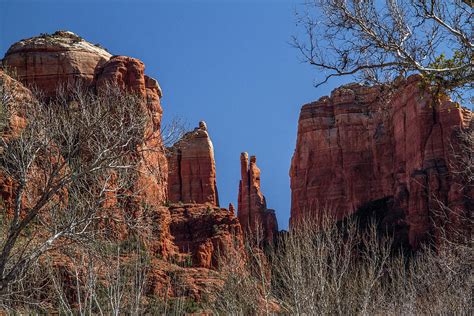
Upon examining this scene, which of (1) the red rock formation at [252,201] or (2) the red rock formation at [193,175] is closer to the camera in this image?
(2) the red rock formation at [193,175]

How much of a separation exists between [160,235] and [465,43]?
31.5m

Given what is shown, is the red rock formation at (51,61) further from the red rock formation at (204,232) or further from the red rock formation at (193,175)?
the red rock formation at (193,175)

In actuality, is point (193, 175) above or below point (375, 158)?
below

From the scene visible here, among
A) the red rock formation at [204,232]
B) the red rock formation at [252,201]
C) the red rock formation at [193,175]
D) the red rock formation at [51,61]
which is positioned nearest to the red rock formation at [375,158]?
the red rock formation at [252,201]

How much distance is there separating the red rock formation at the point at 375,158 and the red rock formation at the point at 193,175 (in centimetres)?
1190

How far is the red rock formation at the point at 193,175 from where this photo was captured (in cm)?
7219

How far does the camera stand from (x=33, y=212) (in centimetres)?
1237

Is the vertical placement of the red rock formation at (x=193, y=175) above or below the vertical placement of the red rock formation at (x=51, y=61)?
below

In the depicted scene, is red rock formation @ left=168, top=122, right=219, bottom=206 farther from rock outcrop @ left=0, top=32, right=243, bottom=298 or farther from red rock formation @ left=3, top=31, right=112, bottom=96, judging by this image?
red rock formation @ left=3, top=31, right=112, bottom=96

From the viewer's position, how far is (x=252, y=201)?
93.5m

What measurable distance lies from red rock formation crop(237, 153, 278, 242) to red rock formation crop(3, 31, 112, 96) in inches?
1548

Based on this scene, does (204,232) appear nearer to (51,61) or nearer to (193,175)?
(51,61)

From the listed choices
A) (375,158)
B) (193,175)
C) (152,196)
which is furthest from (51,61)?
(375,158)

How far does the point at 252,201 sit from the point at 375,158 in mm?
19764
